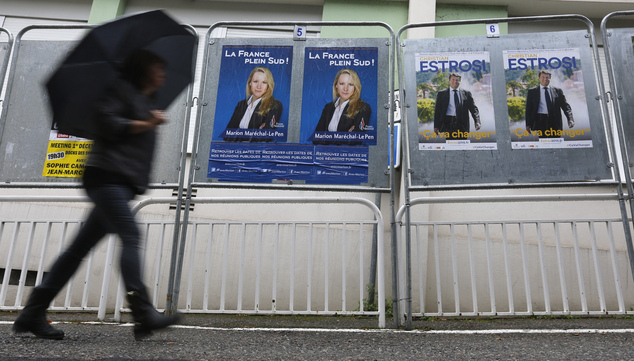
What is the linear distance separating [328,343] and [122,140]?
1.86 meters

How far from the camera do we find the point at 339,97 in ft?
16.1

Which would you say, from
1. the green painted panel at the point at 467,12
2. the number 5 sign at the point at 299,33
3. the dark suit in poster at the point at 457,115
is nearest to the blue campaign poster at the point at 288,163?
the dark suit in poster at the point at 457,115

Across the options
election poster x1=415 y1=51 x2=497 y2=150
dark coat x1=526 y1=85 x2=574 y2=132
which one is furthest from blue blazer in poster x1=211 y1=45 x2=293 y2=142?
dark coat x1=526 y1=85 x2=574 y2=132

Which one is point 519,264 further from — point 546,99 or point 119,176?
point 119,176

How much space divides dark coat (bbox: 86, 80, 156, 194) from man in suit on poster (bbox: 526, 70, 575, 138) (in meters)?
3.50

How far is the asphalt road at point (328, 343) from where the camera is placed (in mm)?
2826

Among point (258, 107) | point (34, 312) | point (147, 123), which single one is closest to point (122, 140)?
point (147, 123)

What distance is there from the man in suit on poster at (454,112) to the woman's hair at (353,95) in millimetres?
752

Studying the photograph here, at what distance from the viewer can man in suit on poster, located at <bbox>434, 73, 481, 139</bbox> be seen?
4.67m

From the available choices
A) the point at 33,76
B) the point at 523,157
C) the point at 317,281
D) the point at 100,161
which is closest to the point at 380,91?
the point at 523,157

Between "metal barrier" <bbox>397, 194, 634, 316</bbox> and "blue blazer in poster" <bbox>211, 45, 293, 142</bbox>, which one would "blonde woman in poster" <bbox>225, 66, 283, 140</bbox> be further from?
"metal barrier" <bbox>397, 194, 634, 316</bbox>

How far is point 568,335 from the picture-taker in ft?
11.7

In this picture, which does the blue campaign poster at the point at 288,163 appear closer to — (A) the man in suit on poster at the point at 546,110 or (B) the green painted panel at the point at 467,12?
(A) the man in suit on poster at the point at 546,110

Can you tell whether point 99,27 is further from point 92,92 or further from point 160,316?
point 160,316
